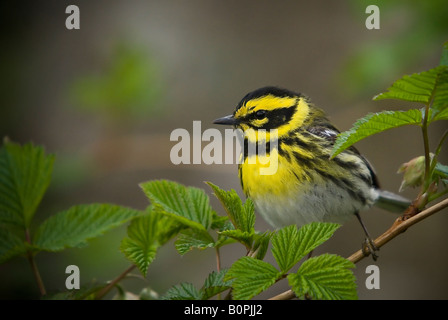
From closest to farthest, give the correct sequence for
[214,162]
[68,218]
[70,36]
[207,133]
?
[68,218] → [214,162] → [207,133] → [70,36]

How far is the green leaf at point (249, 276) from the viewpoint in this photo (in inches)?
28.1

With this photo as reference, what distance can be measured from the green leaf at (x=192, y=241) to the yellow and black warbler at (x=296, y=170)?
32.1 inches

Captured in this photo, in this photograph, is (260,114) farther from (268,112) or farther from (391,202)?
(391,202)

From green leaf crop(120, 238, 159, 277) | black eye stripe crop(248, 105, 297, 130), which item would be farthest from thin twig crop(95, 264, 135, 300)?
black eye stripe crop(248, 105, 297, 130)

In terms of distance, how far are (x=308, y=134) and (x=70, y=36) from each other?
210 cm

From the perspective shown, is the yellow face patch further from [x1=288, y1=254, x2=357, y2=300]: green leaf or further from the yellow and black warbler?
[x1=288, y1=254, x2=357, y2=300]: green leaf

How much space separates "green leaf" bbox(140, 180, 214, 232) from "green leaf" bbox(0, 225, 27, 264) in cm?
21

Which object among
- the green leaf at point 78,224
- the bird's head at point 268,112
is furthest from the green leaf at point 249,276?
the bird's head at point 268,112

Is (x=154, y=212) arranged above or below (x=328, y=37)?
below

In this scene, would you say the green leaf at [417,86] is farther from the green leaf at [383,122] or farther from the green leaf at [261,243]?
the green leaf at [261,243]

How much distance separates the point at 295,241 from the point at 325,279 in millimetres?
68

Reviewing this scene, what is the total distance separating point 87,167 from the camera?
2.23 meters
